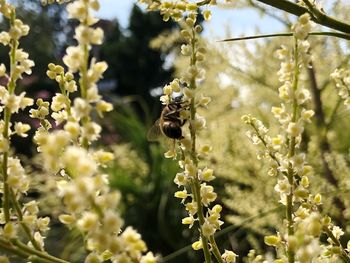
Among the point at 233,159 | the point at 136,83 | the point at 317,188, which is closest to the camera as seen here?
the point at 317,188

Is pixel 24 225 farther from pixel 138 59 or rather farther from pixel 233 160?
pixel 138 59

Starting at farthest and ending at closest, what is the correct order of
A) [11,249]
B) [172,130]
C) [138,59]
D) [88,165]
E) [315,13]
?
[138,59]
[172,130]
[315,13]
[11,249]
[88,165]

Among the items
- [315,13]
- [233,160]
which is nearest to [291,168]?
[315,13]

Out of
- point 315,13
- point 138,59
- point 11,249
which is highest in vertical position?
point 138,59

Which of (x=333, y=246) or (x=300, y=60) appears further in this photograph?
(x=333, y=246)

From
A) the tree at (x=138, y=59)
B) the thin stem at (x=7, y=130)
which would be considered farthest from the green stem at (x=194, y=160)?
the tree at (x=138, y=59)

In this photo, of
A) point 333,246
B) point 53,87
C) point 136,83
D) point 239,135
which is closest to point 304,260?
point 333,246

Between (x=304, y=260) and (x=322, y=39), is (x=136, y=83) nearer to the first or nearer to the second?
(x=322, y=39)

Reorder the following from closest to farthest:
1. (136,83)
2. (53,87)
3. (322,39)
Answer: (322,39) < (53,87) < (136,83)

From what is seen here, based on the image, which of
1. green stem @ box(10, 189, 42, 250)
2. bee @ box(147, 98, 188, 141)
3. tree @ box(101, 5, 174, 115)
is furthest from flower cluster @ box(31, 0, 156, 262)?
tree @ box(101, 5, 174, 115)
